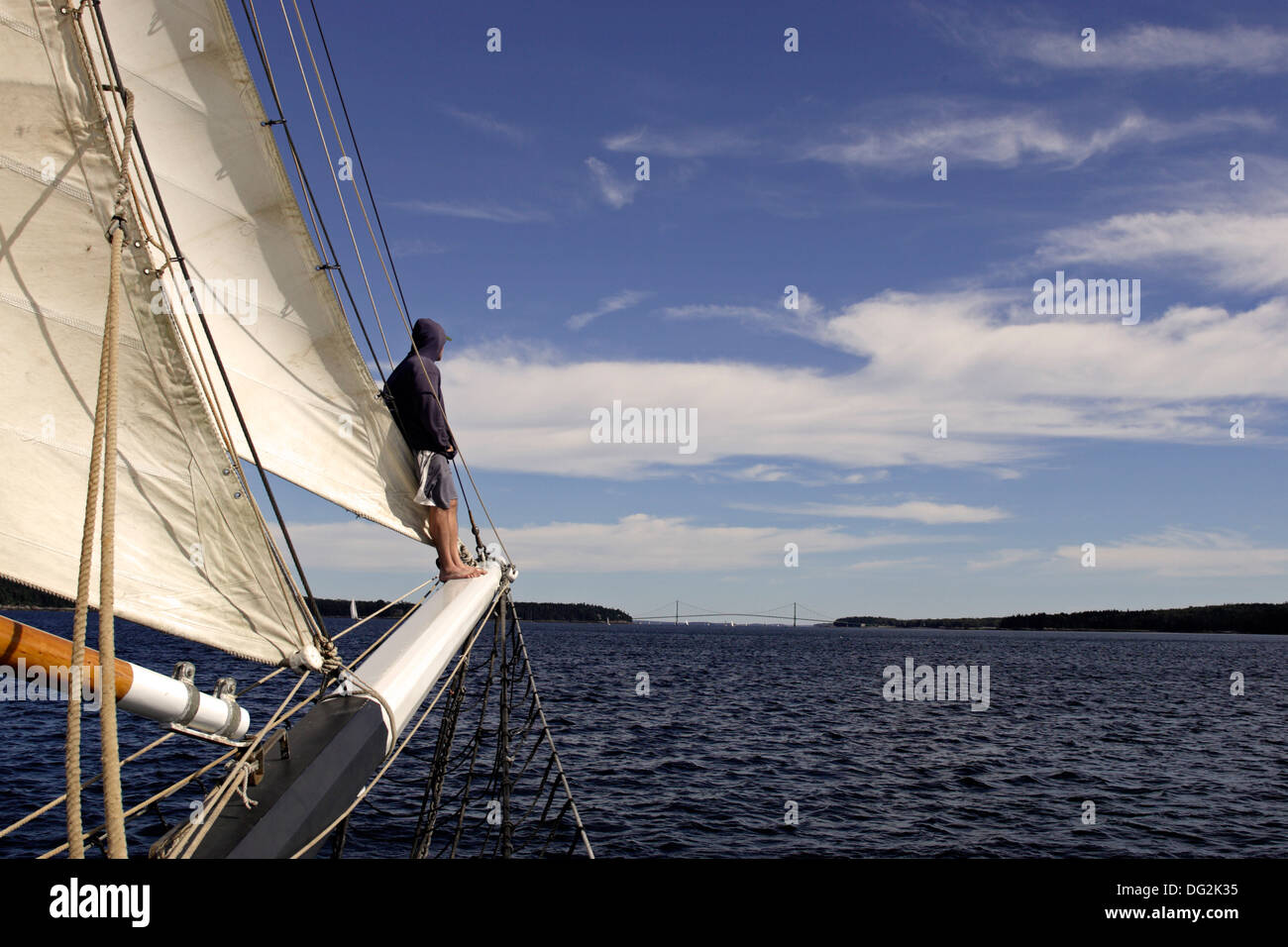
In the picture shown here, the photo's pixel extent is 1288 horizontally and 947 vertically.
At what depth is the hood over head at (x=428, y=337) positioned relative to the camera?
704cm

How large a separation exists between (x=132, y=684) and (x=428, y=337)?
3.92m

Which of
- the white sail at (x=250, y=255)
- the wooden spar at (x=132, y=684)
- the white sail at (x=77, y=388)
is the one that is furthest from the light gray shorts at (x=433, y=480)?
the wooden spar at (x=132, y=684)

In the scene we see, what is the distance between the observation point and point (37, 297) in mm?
3801

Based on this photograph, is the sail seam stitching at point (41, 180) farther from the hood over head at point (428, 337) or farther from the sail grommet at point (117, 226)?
the hood over head at point (428, 337)

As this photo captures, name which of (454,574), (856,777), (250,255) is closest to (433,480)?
(454,574)

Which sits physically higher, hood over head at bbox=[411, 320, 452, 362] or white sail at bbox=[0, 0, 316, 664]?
hood over head at bbox=[411, 320, 452, 362]

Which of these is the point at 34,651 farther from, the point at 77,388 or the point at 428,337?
the point at 428,337

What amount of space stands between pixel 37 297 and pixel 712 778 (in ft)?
67.3

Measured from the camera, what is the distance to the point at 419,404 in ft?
21.9

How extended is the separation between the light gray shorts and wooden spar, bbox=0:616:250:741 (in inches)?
104

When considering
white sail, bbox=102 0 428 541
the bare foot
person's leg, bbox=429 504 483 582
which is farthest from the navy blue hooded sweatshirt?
the bare foot

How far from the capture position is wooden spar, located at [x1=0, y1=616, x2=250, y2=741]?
3369mm

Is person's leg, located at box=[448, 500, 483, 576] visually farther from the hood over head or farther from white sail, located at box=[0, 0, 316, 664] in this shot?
white sail, located at box=[0, 0, 316, 664]

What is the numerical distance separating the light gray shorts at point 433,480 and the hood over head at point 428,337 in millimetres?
809
